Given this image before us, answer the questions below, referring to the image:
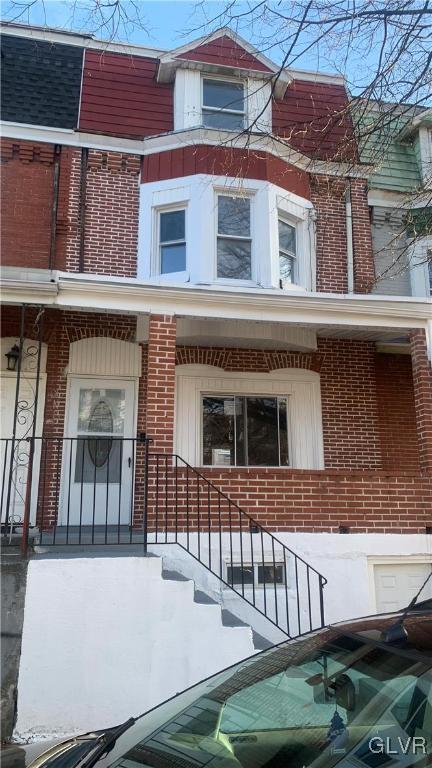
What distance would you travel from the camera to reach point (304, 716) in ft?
6.72

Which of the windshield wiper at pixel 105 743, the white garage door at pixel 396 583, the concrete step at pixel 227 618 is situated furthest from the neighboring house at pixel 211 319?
the windshield wiper at pixel 105 743

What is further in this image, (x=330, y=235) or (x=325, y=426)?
(x=330, y=235)

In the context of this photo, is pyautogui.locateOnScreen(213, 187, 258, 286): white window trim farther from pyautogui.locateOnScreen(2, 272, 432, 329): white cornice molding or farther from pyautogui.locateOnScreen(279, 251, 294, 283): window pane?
pyautogui.locateOnScreen(2, 272, 432, 329): white cornice molding

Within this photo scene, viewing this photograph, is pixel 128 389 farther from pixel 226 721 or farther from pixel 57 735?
pixel 226 721

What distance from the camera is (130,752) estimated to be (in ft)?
6.79

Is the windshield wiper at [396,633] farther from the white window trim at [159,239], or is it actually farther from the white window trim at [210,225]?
the white window trim at [159,239]

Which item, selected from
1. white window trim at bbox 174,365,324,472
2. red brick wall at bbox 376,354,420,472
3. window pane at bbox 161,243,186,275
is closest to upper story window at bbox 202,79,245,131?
window pane at bbox 161,243,186,275

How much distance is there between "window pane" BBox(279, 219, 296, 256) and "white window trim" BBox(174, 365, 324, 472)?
201 centimetres

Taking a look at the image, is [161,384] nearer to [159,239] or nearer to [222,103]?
[159,239]

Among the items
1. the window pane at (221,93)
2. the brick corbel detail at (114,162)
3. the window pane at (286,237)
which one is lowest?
the window pane at (286,237)

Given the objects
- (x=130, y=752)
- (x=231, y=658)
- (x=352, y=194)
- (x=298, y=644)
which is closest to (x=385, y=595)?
(x=231, y=658)

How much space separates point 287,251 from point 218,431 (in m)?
3.07

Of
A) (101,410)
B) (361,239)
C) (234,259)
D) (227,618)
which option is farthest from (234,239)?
(227,618)

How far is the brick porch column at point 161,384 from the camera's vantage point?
6062 mm
